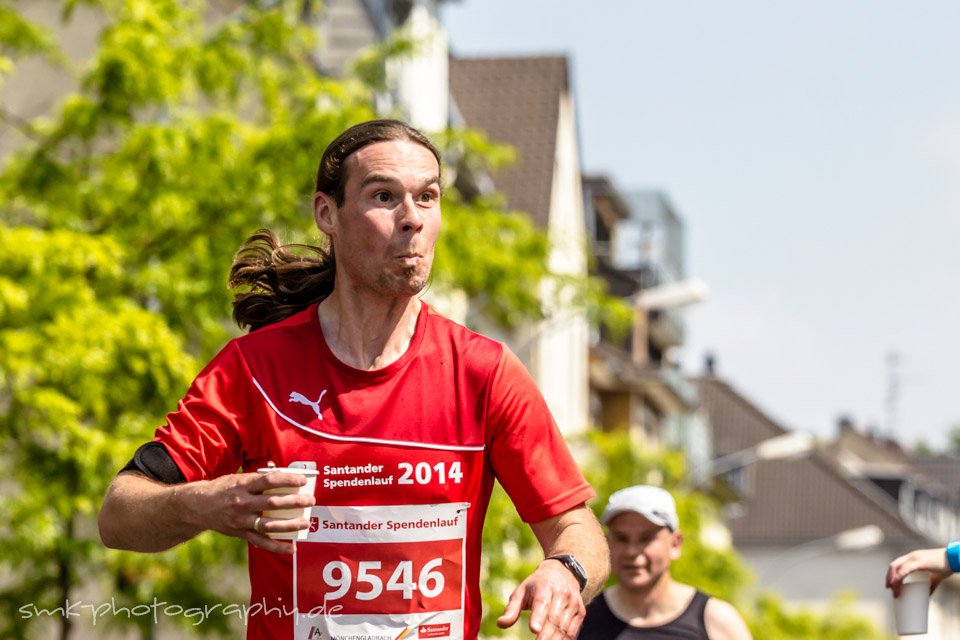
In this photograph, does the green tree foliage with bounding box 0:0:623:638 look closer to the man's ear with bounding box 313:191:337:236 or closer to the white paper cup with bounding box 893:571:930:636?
the white paper cup with bounding box 893:571:930:636

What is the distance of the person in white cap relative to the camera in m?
7.32

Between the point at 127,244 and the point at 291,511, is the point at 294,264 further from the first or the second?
the point at 127,244

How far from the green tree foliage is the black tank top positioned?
4591 millimetres

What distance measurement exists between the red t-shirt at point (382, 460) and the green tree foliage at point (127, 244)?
22.8 feet

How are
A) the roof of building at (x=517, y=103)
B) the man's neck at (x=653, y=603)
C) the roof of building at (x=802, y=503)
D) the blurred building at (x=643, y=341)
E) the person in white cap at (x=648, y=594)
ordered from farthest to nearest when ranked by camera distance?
1. the roof of building at (x=802, y=503)
2. the blurred building at (x=643, y=341)
3. the roof of building at (x=517, y=103)
4. the man's neck at (x=653, y=603)
5. the person in white cap at (x=648, y=594)

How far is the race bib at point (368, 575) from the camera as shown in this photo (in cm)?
409

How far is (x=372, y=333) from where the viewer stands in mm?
4305

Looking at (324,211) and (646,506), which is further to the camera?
(646,506)

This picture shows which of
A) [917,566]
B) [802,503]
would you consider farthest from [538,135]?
[802,503]

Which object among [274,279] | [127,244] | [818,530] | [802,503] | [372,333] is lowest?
[818,530]

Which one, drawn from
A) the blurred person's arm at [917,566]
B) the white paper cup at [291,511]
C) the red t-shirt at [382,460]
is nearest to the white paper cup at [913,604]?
the blurred person's arm at [917,566]

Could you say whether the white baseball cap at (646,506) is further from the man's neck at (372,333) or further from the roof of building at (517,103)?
the roof of building at (517,103)

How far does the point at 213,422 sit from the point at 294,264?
2.22 ft

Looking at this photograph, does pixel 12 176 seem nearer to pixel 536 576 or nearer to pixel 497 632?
pixel 497 632
